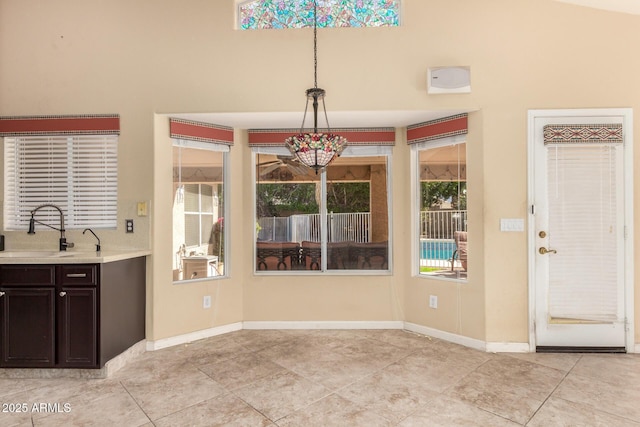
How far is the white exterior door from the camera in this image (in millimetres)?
3154

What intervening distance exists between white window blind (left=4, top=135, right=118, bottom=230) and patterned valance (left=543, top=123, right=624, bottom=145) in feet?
13.3

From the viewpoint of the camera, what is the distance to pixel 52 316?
2.75 metres

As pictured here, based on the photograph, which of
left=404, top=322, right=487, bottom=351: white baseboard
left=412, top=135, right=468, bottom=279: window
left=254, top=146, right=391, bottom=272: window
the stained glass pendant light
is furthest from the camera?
left=254, top=146, right=391, bottom=272: window

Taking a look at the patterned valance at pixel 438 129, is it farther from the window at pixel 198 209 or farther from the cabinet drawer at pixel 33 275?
the cabinet drawer at pixel 33 275

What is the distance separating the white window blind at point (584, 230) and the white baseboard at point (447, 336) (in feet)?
2.31

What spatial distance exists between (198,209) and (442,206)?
2569 millimetres

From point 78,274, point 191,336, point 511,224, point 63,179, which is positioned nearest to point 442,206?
point 511,224

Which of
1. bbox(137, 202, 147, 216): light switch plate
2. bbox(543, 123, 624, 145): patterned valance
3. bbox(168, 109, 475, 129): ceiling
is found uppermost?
bbox(168, 109, 475, 129): ceiling

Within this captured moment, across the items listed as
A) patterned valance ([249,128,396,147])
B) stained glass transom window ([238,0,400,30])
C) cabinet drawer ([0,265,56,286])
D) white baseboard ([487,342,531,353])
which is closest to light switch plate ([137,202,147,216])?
cabinet drawer ([0,265,56,286])

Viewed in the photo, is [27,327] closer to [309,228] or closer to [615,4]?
[309,228]

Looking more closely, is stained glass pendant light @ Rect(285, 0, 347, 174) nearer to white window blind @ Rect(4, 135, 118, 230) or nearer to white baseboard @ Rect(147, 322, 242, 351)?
white window blind @ Rect(4, 135, 118, 230)

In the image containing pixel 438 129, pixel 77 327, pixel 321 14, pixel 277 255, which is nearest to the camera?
pixel 77 327

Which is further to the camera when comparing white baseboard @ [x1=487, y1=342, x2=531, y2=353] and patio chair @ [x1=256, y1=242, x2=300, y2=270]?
patio chair @ [x1=256, y1=242, x2=300, y2=270]

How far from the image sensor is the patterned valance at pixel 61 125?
334 cm
